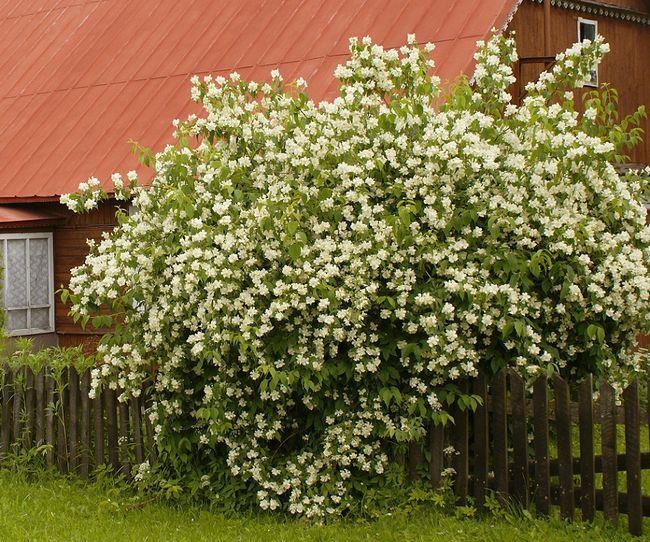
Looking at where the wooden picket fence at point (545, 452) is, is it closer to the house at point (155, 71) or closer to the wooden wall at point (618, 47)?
the house at point (155, 71)

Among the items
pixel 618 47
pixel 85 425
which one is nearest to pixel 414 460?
pixel 85 425

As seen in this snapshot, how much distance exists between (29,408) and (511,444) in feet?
14.2

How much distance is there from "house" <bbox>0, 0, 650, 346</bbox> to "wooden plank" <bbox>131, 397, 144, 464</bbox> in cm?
578

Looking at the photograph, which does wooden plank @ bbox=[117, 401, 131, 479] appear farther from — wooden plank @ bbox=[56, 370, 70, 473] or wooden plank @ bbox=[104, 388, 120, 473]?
wooden plank @ bbox=[56, 370, 70, 473]

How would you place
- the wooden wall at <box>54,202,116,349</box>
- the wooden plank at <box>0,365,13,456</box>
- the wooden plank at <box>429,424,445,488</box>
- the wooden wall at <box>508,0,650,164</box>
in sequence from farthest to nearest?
the wooden wall at <box>54,202,116,349</box>, the wooden wall at <box>508,0,650,164</box>, the wooden plank at <box>0,365,13,456</box>, the wooden plank at <box>429,424,445,488</box>

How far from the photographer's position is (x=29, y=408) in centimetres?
938

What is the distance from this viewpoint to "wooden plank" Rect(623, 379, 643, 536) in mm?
7012

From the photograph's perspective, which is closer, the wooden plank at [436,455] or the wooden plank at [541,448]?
the wooden plank at [541,448]

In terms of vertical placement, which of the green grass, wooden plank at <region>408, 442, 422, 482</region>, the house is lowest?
the green grass

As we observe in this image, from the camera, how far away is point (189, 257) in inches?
296

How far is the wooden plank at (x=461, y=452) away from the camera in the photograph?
7.70 m

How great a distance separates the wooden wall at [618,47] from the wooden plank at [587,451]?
7.48 meters

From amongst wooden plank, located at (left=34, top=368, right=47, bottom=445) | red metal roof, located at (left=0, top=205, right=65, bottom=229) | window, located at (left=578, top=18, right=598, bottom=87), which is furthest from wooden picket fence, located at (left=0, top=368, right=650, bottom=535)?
window, located at (left=578, top=18, right=598, bottom=87)

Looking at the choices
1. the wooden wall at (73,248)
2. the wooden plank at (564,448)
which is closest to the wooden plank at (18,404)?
the wooden plank at (564,448)
